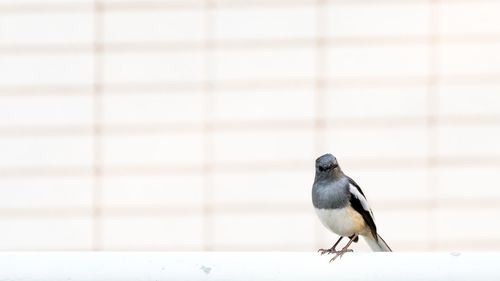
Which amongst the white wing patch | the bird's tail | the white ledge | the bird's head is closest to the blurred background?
the bird's tail

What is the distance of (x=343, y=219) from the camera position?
9.37 feet

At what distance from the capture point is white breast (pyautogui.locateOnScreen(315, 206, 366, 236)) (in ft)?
9.31

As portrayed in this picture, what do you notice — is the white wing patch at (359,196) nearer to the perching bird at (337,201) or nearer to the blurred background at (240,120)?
the perching bird at (337,201)

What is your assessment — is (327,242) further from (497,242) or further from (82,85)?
(82,85)

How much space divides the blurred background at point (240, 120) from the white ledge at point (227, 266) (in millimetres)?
5284

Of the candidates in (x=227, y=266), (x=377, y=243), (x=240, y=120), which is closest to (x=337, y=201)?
(x=377, y=243)

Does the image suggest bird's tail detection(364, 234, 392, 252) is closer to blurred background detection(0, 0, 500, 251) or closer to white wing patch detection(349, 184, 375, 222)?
white wing patch detection(349, 184, 375, 222)

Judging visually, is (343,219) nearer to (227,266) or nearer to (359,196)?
(359,196)

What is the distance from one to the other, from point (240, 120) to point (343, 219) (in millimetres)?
3738

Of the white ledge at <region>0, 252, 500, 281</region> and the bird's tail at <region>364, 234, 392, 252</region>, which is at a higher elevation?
the white ledge at <region>0, 252, 500, 281</region>

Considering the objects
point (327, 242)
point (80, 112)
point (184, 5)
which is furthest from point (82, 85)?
point (327, 242)

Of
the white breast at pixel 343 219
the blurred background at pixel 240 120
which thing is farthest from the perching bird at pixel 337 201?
the blurred background at pixel 240 120

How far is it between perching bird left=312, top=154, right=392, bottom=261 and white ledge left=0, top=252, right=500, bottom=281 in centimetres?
164

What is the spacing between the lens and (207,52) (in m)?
6.59
